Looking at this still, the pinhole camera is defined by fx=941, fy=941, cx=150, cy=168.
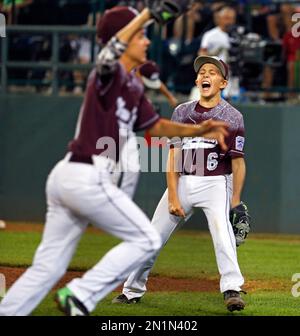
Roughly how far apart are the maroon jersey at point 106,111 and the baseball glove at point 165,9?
0.41m

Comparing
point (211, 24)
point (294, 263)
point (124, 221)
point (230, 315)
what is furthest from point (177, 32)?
point (124, 221)

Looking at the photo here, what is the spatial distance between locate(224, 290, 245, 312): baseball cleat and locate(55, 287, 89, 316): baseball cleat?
6.47 feet

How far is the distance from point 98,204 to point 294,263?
6025 millimetres

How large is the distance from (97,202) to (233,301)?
2108 millimetres

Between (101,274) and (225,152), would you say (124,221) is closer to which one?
(101,274)

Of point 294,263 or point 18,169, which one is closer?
point 294,263

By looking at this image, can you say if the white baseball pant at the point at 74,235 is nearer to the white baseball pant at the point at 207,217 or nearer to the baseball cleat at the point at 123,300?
the white baseball pant at the point at 207,217

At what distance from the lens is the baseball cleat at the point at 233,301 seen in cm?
774

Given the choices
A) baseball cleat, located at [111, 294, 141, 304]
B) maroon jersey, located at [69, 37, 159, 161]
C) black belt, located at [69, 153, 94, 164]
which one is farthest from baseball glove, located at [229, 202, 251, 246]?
black belt, located at [69, 153, 94, 164]

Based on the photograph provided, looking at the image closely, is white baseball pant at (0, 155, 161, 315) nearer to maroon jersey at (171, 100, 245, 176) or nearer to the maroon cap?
the maroon cap

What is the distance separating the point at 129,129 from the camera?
6363 millimetres

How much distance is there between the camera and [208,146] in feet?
26.6

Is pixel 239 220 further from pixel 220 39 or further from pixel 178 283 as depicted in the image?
pixel 220 39

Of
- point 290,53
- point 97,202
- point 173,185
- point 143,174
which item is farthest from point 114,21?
point 290,53
